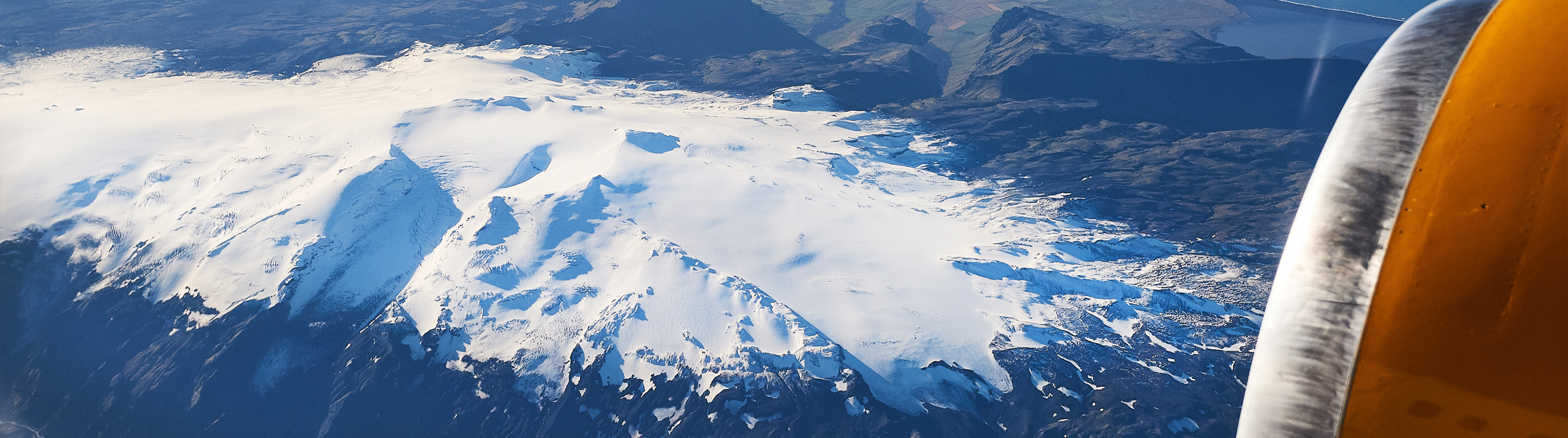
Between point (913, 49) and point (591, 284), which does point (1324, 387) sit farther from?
point (913, 49)

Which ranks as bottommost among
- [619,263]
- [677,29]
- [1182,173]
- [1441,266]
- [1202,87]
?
[1182,173]

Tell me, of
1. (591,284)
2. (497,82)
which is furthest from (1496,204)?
(497,82)

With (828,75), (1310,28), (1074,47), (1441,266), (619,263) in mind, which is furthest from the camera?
(1310,28)

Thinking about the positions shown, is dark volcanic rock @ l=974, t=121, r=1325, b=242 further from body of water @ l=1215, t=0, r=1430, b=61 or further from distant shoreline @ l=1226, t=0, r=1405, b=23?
distant shoreline @ l=1226, t=0, r=1405, b=23

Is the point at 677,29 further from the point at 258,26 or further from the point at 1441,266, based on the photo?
the point at 1441,266

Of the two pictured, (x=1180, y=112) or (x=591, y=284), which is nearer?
(x=591, y=284)

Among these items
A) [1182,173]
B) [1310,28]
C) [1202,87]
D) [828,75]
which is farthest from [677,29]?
[1310,28]

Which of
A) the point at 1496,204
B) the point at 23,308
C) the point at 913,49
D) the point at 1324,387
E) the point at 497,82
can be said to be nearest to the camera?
the point at 1496,204
